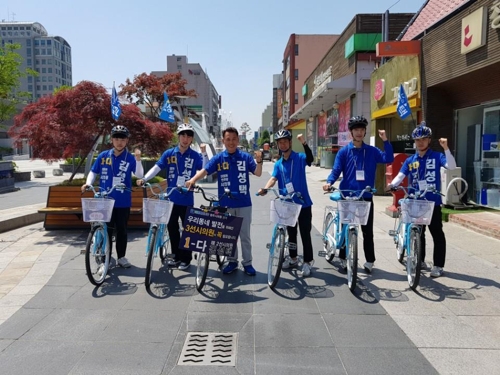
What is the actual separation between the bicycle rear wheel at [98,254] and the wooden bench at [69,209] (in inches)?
116

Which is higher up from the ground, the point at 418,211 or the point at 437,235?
the point at 418,211

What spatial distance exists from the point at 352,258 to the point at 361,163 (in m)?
1.31

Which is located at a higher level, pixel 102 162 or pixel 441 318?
pixel 102 162

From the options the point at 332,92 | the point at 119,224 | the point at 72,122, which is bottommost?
the point at 119,224

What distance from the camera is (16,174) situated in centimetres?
2381

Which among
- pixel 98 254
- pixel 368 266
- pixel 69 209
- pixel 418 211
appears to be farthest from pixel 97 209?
pixel 418 211

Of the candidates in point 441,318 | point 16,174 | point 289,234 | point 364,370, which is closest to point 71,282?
point 289,234

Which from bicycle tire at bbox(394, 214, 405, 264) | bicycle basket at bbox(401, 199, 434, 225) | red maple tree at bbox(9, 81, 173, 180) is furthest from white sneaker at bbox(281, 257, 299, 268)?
red maple tree at bbox(9, 81, 173, 180)

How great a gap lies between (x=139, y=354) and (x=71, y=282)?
97.4 inches

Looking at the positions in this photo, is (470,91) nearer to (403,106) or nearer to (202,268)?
(403,106)

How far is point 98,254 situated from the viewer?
5738mm

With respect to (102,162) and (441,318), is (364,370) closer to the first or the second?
(441,318)

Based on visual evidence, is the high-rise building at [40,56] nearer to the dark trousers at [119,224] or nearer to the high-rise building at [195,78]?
the high-rise building at [195,78]

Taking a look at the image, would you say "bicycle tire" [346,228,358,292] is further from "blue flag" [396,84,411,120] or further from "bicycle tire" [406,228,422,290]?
"blue flag" [396,84,411,120]
